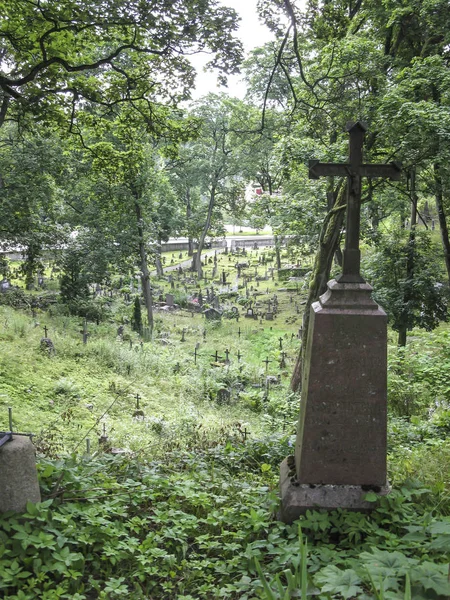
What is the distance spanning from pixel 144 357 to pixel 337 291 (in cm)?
970

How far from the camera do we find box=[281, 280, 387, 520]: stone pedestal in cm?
367

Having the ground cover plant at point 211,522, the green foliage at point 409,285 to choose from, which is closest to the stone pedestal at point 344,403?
the ground cover plant at point 211,522

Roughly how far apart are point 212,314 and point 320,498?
1775 centimetres

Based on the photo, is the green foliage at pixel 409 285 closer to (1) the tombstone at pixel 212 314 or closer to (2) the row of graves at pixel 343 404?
(2) the row of graves at pixel 343 404

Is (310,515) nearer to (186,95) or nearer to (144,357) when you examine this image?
(186,95)

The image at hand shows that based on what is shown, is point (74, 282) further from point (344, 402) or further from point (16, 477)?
point (344, 402)

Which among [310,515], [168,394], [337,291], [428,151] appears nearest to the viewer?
[310,515]

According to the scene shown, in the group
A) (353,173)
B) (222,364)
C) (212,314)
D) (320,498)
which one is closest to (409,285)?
(222,364)

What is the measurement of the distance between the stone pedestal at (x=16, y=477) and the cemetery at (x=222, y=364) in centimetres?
1

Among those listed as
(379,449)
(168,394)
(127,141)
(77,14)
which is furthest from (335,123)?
(379,449)

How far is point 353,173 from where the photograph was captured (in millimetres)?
3934

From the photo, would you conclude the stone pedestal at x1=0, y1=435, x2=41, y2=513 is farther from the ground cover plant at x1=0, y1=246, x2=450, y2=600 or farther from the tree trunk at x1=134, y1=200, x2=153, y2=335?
the tree trunk at x1=134, y1=200, x2=153, y2=335

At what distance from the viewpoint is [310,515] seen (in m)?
3.35

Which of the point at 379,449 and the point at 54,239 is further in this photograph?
the point at 54,239
